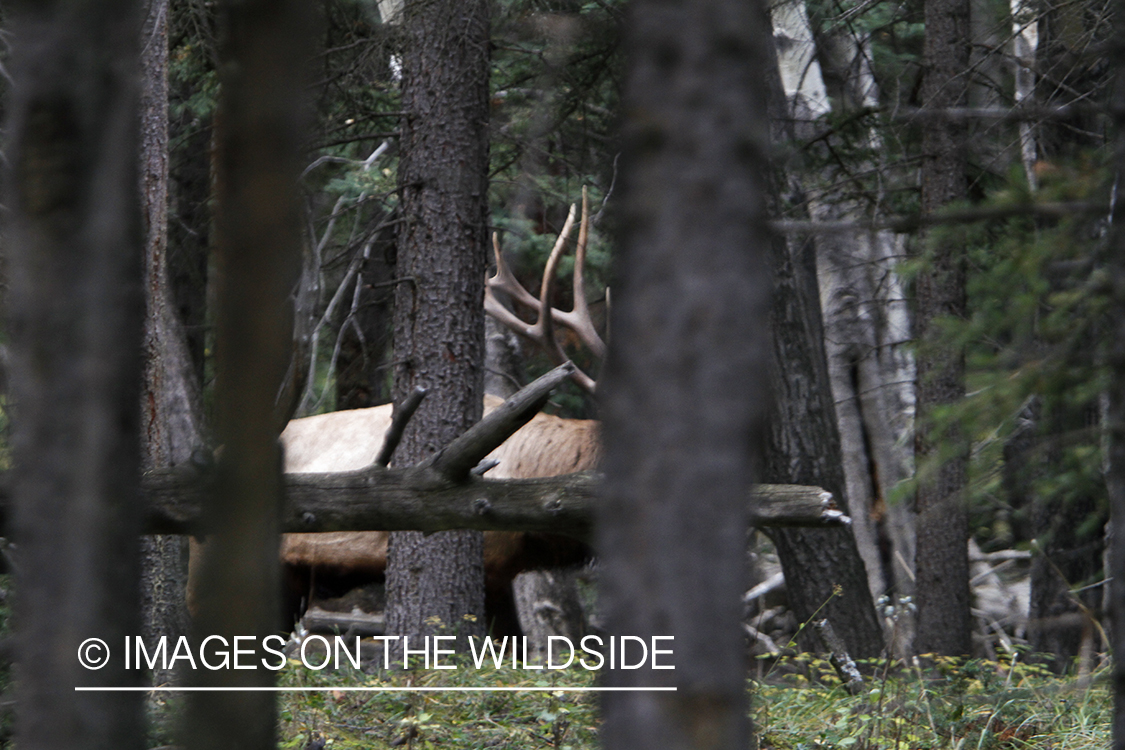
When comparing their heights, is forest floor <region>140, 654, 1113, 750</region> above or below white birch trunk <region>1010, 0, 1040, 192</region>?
below

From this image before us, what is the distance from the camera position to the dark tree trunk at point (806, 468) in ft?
24.2

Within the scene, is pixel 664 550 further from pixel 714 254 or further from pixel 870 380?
pixel 870 380

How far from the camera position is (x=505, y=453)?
8.91 m

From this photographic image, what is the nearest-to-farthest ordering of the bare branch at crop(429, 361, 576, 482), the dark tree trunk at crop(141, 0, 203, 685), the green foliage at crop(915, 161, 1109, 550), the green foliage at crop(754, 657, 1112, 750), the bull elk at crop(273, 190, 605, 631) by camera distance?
the green foliage at crop(915, 161, 1109, 550) < the bare branch at crop(429, 361, 576, 482) < the green foliage at crop(754, 657, 1112, 750) < the dark tree trunk at crop(141, 0, 203, 685) < the bull elk at crop(273, 190, 605, 631)

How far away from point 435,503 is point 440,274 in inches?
136

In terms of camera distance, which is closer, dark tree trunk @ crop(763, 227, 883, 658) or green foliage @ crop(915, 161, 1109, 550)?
green foliage @ crop(915, 161, 1109, 550)

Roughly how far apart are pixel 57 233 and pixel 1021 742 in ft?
14.8

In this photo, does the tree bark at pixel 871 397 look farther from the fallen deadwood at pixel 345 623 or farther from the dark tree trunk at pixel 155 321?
the dark tree trunk at pixel 155 321

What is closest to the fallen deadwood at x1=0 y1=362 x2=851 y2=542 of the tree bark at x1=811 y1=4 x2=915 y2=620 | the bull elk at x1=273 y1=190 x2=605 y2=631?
the bull elk at x1=273 y1=190 x2=605 y2=631

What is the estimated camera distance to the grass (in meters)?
4.36

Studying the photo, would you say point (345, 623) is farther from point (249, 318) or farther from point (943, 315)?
point (249, 318)

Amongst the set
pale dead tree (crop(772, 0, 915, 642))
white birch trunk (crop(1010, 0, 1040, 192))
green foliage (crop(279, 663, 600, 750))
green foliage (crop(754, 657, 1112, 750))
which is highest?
white birch trunk (crop(1010, 0, 1040, 192))

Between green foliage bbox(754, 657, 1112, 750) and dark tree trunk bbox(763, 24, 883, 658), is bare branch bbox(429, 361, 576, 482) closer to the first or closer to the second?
green foliage bbox(754, 657, 1112, 750)

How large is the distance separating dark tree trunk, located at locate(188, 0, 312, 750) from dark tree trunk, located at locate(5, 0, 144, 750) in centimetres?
13
